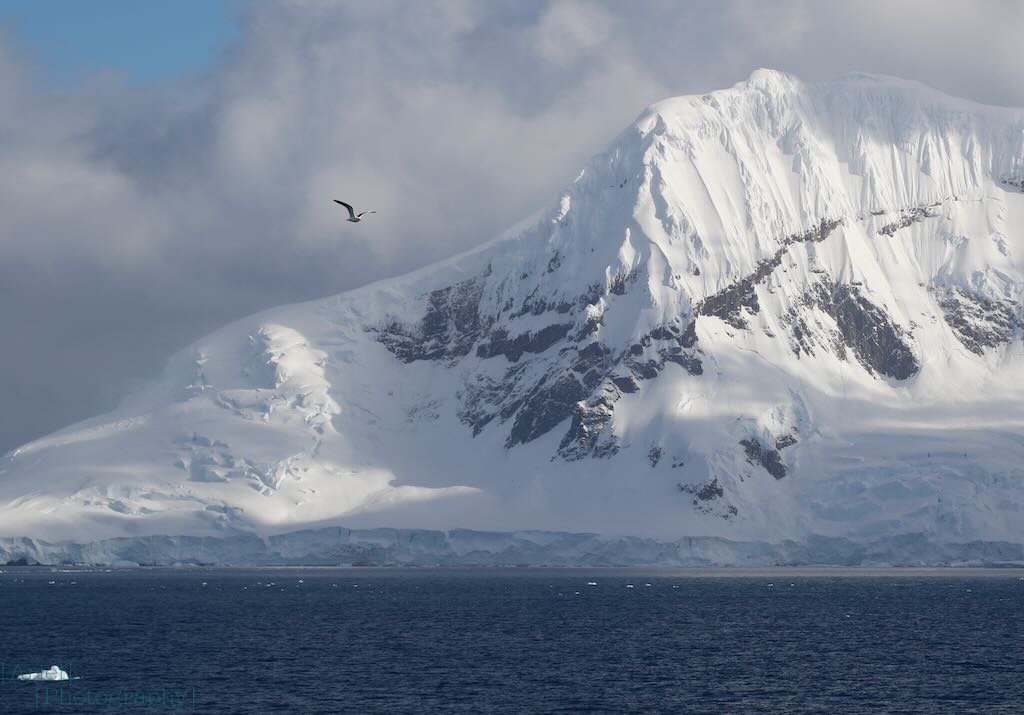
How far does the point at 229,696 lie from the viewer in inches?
3664

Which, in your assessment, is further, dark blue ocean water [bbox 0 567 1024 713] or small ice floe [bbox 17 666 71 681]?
small ice floe [bbox 17 666 71 681]

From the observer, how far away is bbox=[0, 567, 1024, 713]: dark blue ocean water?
9206 centimetres

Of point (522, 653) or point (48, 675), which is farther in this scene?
point (522, 653)

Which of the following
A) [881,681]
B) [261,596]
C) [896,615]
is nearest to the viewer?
[881,681]

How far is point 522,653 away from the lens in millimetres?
116438

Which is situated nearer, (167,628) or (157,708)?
(157,708)

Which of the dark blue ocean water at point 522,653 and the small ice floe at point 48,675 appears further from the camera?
the small ice floe at point 48,675

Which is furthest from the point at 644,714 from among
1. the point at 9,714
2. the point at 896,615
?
the point at 896,615

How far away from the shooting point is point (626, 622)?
14238cm

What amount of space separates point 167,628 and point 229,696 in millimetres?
45084

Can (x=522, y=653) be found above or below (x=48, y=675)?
above

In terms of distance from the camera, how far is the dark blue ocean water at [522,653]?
92062mm

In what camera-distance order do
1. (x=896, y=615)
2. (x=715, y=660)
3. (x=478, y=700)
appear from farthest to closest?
(x=896, y=615)
(x=715, y=660)
(x=478, y=700)

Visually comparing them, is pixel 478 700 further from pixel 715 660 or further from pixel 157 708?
pixel 715 660
